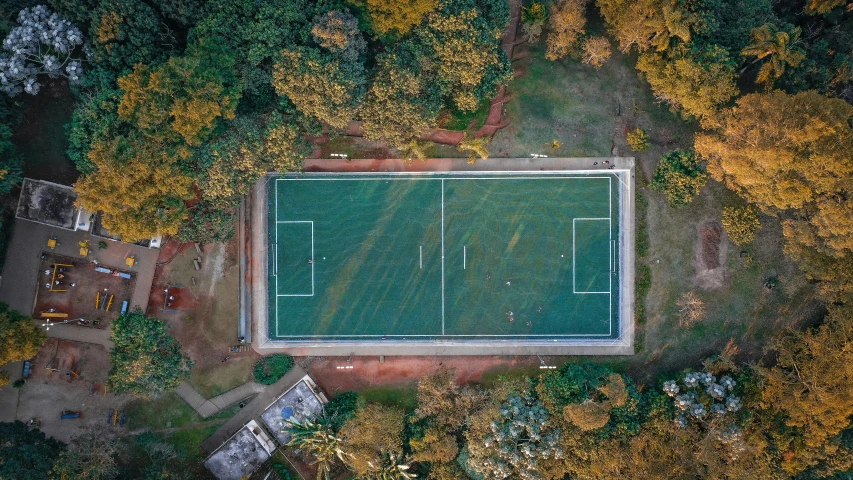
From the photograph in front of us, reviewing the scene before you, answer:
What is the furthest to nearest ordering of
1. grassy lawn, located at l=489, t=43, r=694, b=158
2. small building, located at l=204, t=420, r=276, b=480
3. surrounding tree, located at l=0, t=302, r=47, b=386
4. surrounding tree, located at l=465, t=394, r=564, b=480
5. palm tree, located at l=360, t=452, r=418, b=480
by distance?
grassy lawn, located at l=489, t=43, r=694, b=158, small building, located at l=204, t=420, r=276, b=480, palm tree, located at l=360, t=452, r=418, b=480, surrounding tree, located at l=465, t=394, r=564, b=480, surrounding tree, located at l=0, t=302, r=47, b=386

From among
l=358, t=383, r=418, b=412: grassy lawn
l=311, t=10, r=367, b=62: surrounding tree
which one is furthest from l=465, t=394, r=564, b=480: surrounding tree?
l=311, t=10, r=367, b=62: surrounding tree

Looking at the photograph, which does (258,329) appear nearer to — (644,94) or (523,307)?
(523,307)

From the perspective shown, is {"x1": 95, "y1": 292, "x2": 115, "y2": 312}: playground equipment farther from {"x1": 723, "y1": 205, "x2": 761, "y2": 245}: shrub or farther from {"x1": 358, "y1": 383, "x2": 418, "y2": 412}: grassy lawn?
{"x1": 723, "y1": 205, "x2": 761, "y2": 245}: shrub

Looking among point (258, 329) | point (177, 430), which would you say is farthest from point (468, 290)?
point (177, 430)

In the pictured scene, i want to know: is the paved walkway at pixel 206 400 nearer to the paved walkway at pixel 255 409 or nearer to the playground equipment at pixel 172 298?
the paved walkway at pixel 255 409

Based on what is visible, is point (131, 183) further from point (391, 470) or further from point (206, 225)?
point (391, 470)
